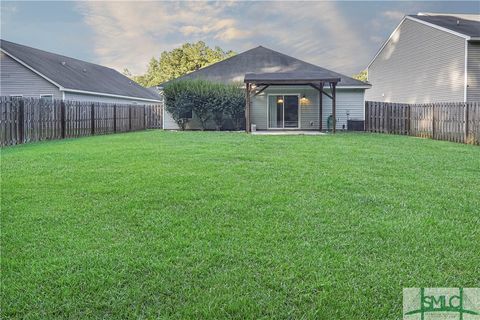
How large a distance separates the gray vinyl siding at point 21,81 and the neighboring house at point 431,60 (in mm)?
19508

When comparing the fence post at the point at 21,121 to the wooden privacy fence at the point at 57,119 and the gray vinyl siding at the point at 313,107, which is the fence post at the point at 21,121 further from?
the gray vinyl siding at the point at 313,107

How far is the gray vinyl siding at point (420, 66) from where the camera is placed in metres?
19.7

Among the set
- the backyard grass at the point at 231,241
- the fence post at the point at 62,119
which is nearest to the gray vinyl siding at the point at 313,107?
the fence post at the point at 62,119

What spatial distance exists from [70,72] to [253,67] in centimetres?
1128

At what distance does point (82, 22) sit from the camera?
81.0ft

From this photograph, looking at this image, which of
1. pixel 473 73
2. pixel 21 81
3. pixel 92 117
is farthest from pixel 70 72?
pixel 473 73

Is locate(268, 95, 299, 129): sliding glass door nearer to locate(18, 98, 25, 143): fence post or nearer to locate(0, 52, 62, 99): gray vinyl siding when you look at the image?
locate(0, 52, 62, 99): gray vinyl siding

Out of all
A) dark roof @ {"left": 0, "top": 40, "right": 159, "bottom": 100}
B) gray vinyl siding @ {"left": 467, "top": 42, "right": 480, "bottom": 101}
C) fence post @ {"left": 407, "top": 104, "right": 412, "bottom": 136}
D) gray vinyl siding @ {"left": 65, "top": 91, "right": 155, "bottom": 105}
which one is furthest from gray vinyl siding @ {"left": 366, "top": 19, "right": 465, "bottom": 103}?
dark roof @ {"left": 0, "top": 40, "right": 159, "bottom": 100}

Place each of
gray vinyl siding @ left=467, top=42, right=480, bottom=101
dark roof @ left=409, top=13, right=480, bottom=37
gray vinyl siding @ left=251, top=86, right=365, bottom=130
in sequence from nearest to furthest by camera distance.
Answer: gray vinyl siding @ left=467, top=42, right=480, bottom=101
dark roof @ left=409, top=13, right=480, bottom=37
gray vinyl siding @ left=251, top=86, right=365, bottom=130

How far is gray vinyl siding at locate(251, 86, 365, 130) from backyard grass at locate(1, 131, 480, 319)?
1451cm

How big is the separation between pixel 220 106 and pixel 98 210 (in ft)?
52.6

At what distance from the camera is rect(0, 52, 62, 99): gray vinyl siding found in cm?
2131

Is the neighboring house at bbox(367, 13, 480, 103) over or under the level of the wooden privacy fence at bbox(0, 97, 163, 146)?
over

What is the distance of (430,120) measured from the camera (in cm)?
1695
